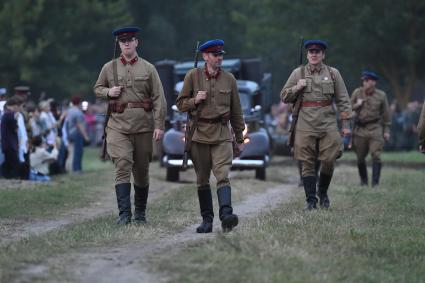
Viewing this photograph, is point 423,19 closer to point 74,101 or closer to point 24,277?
point 74,101

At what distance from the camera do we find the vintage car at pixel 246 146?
A: 866 inches

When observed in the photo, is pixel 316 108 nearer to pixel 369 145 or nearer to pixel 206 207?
pixel 206 207

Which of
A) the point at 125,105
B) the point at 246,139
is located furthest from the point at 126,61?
the point at 246,139

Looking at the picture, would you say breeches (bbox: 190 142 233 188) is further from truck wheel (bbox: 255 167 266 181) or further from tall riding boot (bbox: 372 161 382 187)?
truck wheel (bbox: 255 167 266 181)

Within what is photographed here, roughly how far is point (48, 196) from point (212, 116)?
6.08 m

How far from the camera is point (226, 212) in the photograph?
1161 centimetres

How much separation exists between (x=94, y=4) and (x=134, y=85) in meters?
36.8

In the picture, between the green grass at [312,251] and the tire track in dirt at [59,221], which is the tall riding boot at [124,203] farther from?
the green grass at [312,251]

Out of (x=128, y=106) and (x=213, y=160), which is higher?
(x=128, y=106)

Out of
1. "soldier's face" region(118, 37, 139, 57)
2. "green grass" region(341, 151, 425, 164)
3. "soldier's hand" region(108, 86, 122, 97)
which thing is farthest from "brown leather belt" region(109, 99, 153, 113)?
"green grass" region(341, 151, 425, 164)

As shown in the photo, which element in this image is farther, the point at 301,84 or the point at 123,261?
the point at 301,84

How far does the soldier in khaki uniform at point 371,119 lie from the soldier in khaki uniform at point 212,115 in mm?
8092

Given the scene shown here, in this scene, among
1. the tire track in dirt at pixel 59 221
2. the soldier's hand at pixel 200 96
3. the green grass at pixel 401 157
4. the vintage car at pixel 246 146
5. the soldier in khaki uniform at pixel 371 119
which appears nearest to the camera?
the soldier's hand at pixel 200 96

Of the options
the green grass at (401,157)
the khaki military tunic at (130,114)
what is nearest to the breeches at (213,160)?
the khaki military tunic at (130,114)
